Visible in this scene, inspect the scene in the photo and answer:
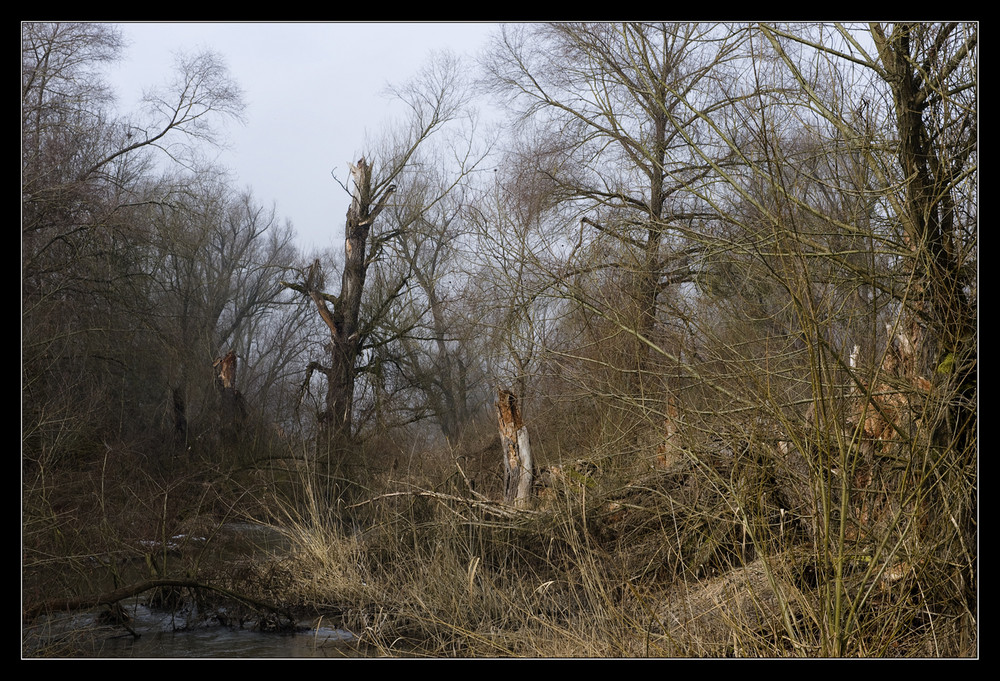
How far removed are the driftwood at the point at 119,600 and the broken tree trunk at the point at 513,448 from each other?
7.96ft

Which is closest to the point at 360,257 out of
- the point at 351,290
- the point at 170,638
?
the point at 351,290

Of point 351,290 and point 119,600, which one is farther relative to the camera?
point 351,290

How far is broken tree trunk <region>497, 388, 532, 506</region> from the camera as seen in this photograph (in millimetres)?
8430

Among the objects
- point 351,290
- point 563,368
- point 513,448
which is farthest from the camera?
point 351,290

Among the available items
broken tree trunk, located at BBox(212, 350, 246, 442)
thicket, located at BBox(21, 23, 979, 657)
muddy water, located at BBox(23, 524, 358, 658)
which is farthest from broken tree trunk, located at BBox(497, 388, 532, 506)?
broken tree trunk, located at BBox(212, 350, 246, 442)

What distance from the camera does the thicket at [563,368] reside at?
4223 millimetres

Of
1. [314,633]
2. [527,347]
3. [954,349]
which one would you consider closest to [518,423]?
[527,347]

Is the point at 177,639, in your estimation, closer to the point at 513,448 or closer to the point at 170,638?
the point at 170,638

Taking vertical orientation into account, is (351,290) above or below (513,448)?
above

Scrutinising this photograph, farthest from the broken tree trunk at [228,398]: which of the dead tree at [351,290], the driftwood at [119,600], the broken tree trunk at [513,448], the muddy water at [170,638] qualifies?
the broken tree trunk at [513,448]

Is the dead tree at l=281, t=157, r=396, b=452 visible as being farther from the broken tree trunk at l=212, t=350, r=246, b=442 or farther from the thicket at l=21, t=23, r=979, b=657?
Result: the broken tree trunk at l=212, t=350, r=246, b=442

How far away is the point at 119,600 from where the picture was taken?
714cm

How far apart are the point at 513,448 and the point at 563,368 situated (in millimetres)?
2356

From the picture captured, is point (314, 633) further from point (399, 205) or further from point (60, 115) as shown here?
point (399, 205)
